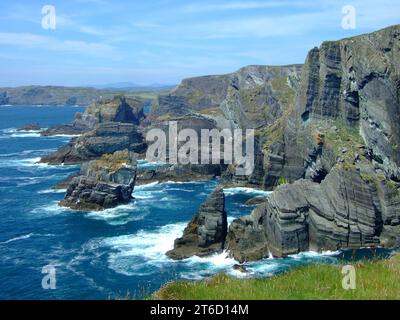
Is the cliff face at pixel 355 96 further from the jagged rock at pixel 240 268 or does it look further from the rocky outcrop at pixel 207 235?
the jagged rock at pixel 240 268

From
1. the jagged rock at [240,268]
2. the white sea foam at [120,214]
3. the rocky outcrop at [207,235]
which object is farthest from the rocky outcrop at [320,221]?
the white sea foam at [120,214]

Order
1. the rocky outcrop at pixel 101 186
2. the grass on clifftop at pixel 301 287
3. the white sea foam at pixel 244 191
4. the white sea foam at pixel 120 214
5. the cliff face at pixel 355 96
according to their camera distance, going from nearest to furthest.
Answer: the grass on clifftop at pixel 301 287 → the cliff face at pixel 355 96 → the white sea foam at pixel 120 214 → the rocky outcrop at pixel 101 186 → the white sea foam at pixel 244 191

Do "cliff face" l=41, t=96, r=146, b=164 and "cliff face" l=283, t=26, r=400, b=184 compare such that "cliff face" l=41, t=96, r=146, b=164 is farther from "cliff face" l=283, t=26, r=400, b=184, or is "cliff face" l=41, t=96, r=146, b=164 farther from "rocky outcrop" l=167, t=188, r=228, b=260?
"rocky outcrop" l=167, t=188, r=228, b=260

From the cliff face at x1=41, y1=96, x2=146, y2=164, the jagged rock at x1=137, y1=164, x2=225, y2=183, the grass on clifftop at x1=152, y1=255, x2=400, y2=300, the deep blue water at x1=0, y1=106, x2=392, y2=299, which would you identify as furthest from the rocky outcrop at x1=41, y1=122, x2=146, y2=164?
the grass on clifftop at x1=152, y1=255, x2=400, y2=300

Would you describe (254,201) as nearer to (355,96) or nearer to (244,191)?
(244,191)

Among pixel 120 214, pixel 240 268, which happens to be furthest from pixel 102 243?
pixel 240 268

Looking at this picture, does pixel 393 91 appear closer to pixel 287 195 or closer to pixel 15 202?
pixel 287 195
